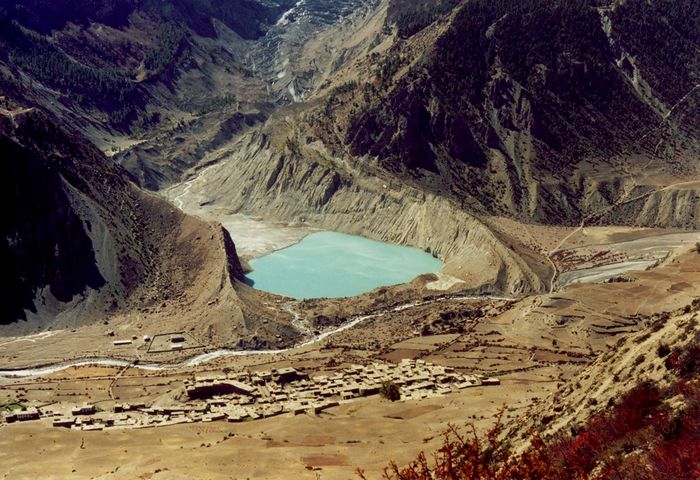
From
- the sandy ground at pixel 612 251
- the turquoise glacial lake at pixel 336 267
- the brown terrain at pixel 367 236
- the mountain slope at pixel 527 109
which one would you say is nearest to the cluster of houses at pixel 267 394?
the brown terrain at pixel 367 236

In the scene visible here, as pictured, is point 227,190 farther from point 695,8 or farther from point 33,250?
point 695,8

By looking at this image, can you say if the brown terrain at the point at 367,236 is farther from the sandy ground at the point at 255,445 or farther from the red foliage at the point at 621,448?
the red foliage at the point at 621,448

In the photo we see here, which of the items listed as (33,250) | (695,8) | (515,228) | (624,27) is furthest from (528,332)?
(695,8)

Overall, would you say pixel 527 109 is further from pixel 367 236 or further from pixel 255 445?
pixel 255 445

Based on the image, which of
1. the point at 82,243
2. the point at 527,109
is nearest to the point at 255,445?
the point at 82,243

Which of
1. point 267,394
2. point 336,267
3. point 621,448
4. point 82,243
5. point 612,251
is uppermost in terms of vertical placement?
point 621,448

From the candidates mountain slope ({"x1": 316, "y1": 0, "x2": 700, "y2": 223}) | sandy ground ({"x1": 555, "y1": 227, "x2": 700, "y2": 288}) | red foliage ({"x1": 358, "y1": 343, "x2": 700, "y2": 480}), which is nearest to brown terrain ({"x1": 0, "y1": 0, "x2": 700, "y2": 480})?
mountain slope ({"x1": 316, "y1": 0, "x2": 700, "y2": 223})
